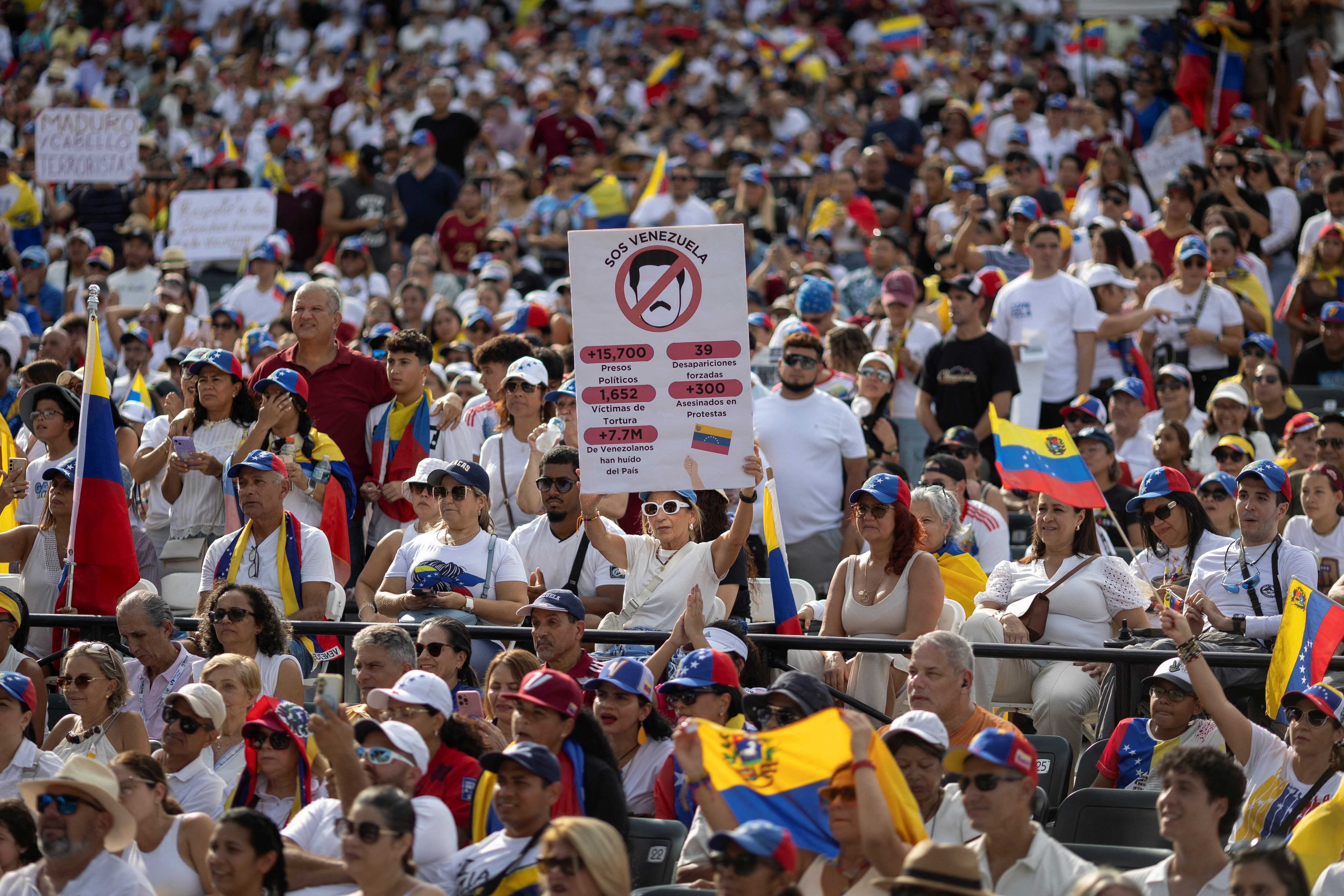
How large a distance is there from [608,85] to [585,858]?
61.0ft

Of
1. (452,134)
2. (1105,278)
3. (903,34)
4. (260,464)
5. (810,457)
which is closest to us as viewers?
(260,464)

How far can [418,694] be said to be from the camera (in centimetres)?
621

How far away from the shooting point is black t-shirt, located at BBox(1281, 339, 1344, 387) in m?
12.5

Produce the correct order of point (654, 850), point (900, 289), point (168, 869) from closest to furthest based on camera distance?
point (168, 869)
point (654, 850)
point (900, 289)

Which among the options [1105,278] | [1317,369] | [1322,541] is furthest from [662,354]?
[1317,369]

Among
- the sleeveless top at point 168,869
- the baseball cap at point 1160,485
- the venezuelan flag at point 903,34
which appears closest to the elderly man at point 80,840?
the sleeveless top at point 168,869

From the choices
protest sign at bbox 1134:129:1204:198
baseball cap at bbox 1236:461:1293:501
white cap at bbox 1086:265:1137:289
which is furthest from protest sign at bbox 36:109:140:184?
baseball cap at bbox 1236:461:1293:501

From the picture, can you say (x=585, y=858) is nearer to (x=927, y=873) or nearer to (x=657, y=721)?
(x=927, y=873)

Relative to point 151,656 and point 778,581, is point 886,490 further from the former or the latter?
point 151,656

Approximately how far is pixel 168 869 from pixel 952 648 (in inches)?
113

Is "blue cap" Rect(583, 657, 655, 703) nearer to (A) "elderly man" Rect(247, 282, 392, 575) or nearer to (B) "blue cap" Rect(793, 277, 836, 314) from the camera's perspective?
(A) "elderly man" Rect(247, 282, 392, 575)

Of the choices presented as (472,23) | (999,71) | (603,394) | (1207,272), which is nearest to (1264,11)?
(999,71)

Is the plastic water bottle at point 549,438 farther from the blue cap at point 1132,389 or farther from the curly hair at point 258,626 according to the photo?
the blue cap at point 1132,389

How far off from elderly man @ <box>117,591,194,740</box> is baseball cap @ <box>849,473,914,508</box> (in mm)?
3059
